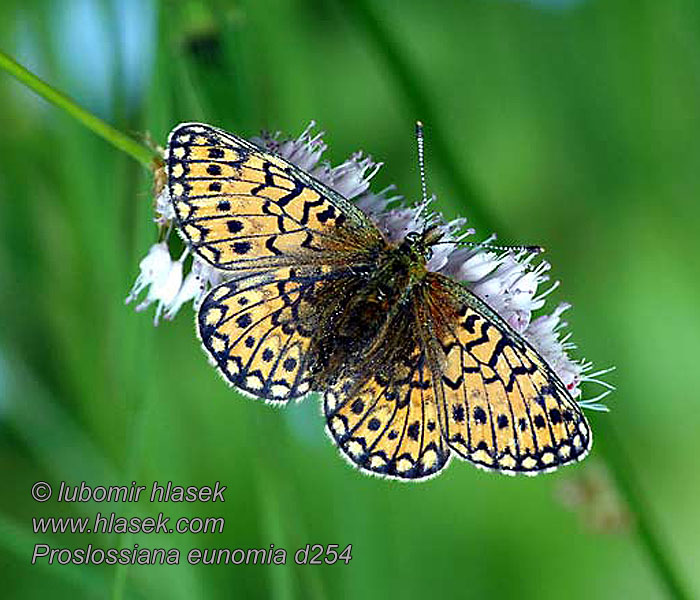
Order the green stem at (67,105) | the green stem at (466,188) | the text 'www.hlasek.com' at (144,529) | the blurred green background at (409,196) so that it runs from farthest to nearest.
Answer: the blurred green background at (409,196) → the text 'www.hlasek.com' at (144,529) → the green stem at (466,188) → the green stem at (67,105)

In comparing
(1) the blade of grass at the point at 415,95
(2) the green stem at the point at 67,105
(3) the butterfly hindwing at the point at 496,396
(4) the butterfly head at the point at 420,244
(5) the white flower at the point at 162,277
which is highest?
(1) the blade of grass at the point at 415,95

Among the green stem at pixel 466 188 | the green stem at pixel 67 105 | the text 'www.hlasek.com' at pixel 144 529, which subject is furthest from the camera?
the text 'www.hlasek.com' at pixel 144 529

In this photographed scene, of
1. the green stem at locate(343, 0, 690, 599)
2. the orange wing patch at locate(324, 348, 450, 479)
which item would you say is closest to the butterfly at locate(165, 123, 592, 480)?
the orange wing patch at locate(324, 348, 450, 479)

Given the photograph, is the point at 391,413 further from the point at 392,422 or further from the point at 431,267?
the point at 431,267

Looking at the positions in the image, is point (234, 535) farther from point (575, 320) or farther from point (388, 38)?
point (388, 38)

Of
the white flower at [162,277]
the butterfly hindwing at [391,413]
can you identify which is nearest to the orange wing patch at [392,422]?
the butterfly hindwing at [391,413]

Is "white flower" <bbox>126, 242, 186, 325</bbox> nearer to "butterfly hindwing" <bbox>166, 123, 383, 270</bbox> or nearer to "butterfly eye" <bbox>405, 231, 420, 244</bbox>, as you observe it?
"butterfly hindwing" <bbox>166, 123, 383, 270</bbox>

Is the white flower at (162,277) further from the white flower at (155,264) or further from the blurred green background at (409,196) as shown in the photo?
the blurred green background at (409,196)
